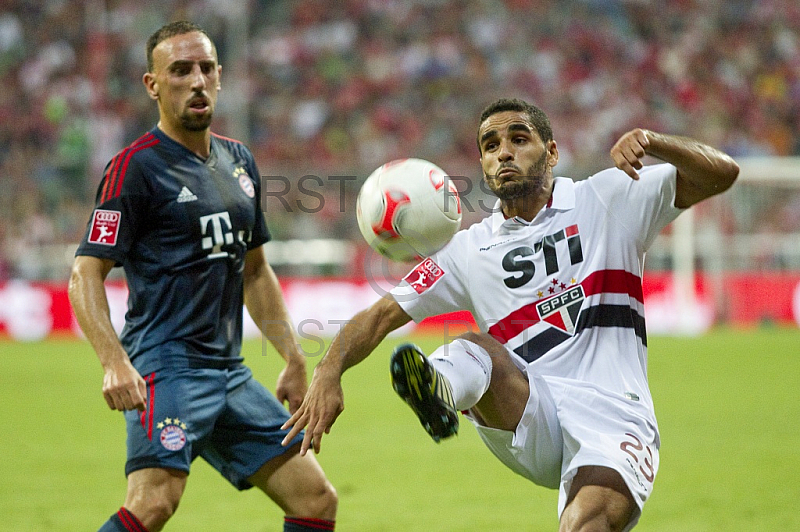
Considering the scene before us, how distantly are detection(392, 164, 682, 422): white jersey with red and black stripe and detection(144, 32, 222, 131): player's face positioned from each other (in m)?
1.20

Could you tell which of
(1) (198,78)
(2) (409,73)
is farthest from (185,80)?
(2) (409,73)

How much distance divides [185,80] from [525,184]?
1.56 meters

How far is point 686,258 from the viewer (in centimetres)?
1736

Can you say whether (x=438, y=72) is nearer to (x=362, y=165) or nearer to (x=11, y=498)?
(x=362, y=165)

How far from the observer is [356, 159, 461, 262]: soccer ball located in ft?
13.5

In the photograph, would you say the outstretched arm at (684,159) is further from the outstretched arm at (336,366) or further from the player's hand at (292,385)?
the player's hand at (292,385)

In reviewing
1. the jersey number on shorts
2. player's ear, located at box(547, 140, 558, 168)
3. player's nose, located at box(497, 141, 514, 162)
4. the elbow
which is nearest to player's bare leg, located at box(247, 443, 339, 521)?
the jersey number on shorts

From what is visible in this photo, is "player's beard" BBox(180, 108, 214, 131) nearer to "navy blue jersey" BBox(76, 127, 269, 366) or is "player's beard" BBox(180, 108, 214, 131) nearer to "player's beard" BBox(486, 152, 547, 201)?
"navy blue jersey" BBox(76, 127, 269, 366)

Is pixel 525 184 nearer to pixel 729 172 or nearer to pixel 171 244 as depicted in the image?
pixel 729 172

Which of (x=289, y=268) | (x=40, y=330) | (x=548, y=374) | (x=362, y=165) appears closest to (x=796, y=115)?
(x=362, y=165)

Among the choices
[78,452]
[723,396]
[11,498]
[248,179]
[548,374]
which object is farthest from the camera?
[723,396]

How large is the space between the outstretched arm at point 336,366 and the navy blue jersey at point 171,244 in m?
0.66

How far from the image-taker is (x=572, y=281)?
13.4 ft

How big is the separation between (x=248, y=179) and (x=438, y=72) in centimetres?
1827
